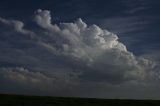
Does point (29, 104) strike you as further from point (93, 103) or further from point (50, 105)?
point (93, 103)

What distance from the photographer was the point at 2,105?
94.0m

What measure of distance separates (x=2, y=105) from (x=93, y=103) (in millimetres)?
30710

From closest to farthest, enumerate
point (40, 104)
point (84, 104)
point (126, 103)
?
point (40, 104) < point (84, 104) < point (126, 103)

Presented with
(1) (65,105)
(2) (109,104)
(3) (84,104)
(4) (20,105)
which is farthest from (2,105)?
(2) (109,104)

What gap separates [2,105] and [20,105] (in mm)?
4717

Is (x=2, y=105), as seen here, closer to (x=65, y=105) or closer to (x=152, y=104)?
(x=65, y=105)

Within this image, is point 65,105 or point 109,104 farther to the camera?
point 109,104

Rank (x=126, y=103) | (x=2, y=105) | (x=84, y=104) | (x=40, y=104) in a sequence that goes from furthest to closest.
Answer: (x=126, y=103)
(x=84, y=104)
(x=40, y=104)
(x=2, y=105)

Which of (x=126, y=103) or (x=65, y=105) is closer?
(x=65, y=105)

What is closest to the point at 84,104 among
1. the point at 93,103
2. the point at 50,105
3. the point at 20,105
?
the point at 93,103

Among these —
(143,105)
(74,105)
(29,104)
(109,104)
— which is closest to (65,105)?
(74,105)

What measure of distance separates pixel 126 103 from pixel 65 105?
23.7 m

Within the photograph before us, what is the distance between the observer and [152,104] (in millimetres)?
114062

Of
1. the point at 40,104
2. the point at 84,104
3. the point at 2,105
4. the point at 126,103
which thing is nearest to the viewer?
the point at 2,105
